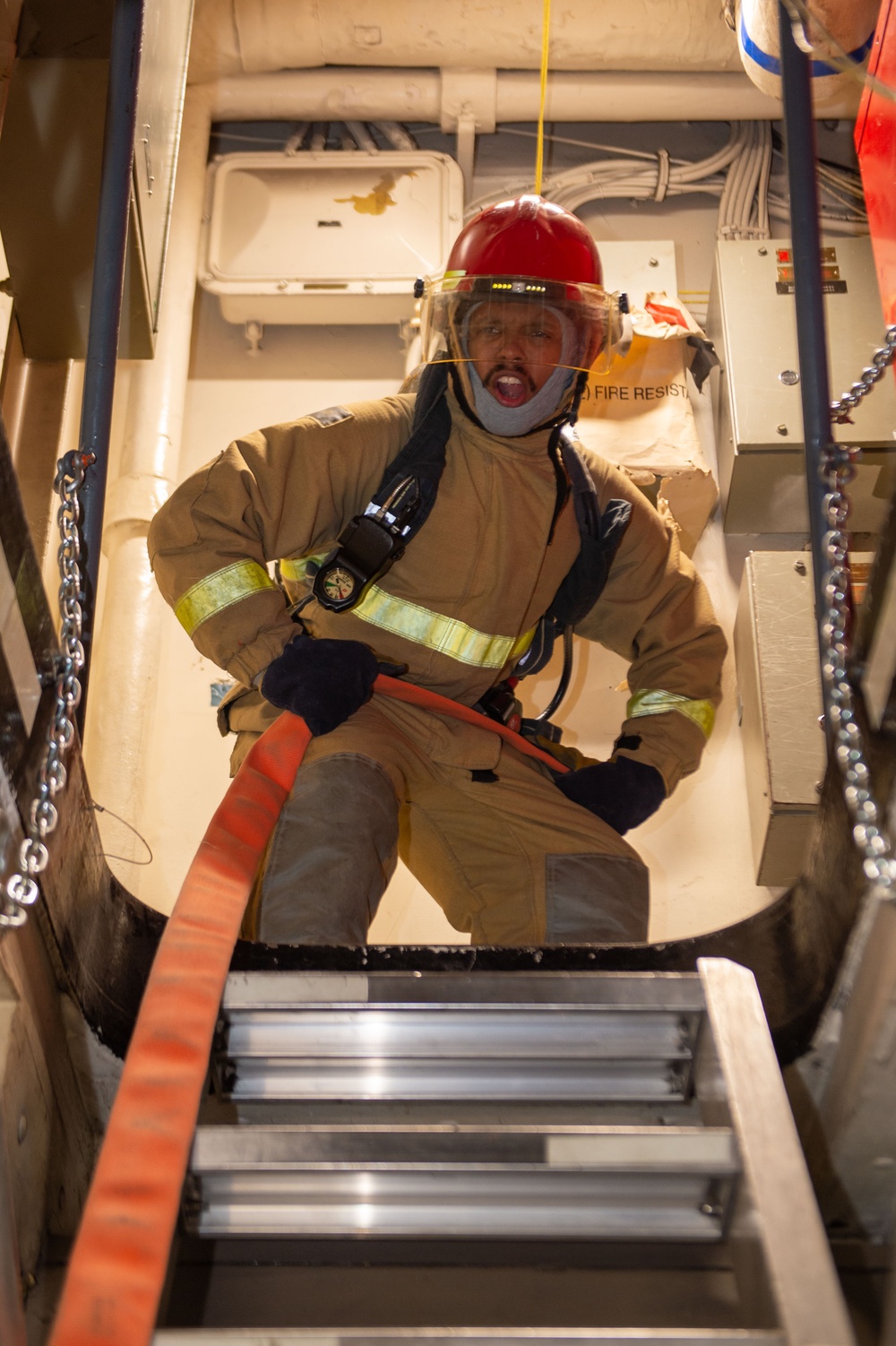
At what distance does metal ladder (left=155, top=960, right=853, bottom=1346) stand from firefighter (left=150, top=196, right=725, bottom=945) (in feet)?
2.25

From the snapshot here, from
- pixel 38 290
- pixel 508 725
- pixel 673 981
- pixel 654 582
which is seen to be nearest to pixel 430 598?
pixel 508 725

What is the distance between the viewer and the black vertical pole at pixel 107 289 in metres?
1.97

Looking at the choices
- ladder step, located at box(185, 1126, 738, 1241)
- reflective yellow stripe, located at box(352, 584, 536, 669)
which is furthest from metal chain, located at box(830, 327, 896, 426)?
ladder step, located at box(185, 1126, 738, 1241)

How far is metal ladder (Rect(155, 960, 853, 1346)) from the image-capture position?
1464 mm

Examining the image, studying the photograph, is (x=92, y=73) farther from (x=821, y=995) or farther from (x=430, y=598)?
(x=821, y=995)

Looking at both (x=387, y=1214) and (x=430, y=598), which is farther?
(x=430, y=598)

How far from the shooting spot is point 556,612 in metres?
2.97

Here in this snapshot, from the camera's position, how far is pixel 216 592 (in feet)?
8.16

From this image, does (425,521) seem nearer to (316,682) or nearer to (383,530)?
(383,530)

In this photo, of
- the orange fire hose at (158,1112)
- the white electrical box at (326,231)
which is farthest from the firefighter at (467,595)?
the white electrical box at (326,231)

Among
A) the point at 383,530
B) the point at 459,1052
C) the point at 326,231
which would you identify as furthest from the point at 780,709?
the point at 326,231

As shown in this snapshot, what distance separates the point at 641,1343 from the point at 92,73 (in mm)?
2920

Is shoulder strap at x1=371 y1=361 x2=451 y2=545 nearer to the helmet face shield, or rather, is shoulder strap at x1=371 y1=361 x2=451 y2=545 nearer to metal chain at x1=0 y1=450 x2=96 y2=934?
the helmet face shield

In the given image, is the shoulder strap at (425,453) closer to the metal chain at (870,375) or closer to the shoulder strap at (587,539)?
the shoulder strap at (587,539)
